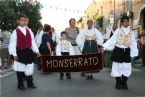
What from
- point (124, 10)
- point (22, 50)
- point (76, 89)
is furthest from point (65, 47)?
point (124, 10)

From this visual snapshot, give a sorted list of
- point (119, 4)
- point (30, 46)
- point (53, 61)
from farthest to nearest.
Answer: point (119, 4) < point (53, 61) < point (30, 46)

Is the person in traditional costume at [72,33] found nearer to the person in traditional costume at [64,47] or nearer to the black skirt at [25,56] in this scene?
the person in traditional costume at [64,47]

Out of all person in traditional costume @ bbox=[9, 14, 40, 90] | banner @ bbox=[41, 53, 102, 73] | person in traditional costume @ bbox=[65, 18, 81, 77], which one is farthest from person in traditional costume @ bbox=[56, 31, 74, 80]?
person in traditional costume @ bbox=[9, 14, 40, 90]

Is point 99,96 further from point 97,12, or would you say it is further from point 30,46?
point 97,12

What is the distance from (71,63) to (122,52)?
2.29m

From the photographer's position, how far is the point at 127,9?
120 ft

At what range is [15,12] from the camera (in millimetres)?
60906

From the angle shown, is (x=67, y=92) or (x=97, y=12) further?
(x=97, y=12)

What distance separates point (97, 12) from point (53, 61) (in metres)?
46.1

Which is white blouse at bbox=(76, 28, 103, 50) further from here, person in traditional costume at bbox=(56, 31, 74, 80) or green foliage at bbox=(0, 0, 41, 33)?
green foliage at bbox=(0, 0, 41, 33)

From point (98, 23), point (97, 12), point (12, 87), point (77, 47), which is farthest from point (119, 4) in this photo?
point (12, 87)

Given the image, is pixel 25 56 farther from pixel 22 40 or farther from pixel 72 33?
pixel 72 33

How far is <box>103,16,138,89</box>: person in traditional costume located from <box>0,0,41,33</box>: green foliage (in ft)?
137

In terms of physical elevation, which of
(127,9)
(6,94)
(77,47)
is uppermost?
(127,9)
